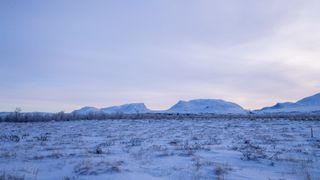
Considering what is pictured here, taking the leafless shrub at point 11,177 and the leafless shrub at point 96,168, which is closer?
the leafless shrub at point 11,177

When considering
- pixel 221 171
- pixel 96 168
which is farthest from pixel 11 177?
pixel 221 171

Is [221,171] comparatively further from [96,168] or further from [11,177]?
[11,177]

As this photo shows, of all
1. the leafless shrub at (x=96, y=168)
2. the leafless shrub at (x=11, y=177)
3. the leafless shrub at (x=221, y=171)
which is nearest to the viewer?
the leafless shrub at (x=11, y=177)

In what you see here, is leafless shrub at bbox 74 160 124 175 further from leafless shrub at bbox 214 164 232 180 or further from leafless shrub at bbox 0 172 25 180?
leafless shrub at bbox 214 164 232 180

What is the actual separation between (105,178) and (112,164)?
141 cm

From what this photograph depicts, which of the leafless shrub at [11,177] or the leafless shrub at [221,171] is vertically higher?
the leafless shrub at [11,177]

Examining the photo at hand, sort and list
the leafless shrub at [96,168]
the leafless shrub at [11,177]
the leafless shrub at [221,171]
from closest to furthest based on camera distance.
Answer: the leafless shrub at [11,177] → the leafless shrub at [221,171] → the leafless shrub at [96,168]

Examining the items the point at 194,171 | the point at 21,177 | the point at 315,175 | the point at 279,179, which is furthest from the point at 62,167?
the point at 315,175

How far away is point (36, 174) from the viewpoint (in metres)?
7.64

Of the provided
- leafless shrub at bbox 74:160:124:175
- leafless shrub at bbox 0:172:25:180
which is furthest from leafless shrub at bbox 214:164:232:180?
leafless shrub at bbox 0:172:25:180

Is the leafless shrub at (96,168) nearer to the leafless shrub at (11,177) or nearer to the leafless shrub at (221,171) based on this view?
the leafless shrub at (11,177)

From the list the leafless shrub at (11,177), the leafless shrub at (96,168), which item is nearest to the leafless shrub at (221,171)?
the leafless shrub at (96,168)

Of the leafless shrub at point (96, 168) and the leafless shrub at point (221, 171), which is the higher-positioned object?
the leafless shrub at point (96, 168)

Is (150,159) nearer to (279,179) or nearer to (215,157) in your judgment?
(215,157)
